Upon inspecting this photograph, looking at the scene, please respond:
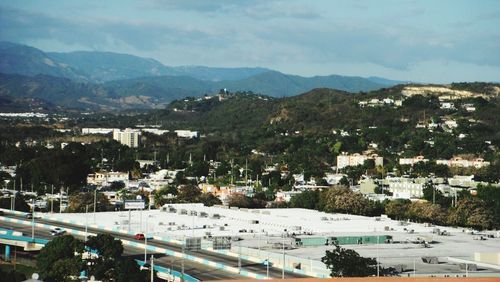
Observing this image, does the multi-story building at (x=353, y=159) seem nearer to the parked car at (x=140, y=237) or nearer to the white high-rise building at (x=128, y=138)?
the white high-rise building at (x=128, y=138)

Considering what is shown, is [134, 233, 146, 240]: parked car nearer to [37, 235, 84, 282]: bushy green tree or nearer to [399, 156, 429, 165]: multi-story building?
[37, 235, 84, 282]: bushy green tree

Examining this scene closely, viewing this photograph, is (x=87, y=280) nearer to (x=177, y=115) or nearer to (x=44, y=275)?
(x=44, y=275)

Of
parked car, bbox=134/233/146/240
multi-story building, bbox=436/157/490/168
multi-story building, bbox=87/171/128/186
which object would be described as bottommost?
parked car, bbox=134/233/146/240

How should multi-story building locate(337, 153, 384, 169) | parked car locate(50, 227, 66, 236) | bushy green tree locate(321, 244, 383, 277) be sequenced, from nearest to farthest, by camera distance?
1. bushy green tree locate(321, 244, 383, 277)
2. parked car locate(50, 227, 66, 236)
3. multi-story building locate(337, 153, 384, 169)

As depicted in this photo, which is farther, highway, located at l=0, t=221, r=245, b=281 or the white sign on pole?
the white sign on pole

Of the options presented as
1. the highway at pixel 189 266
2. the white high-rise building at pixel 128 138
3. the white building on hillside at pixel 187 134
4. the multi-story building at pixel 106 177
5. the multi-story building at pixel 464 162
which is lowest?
the highway at pixel 189 266

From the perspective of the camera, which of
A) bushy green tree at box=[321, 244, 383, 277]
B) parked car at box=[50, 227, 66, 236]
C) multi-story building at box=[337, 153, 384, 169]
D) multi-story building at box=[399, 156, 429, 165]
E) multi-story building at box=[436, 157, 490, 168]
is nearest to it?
bushy green tree at box=[321, 244, 383, 277]

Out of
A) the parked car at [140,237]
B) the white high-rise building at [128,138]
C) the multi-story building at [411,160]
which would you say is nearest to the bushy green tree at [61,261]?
the parked car at [140,237]

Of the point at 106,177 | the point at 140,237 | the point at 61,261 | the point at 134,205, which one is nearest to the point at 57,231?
the point at 140,237

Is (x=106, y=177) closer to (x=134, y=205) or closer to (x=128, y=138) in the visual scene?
(x=134, y=205)

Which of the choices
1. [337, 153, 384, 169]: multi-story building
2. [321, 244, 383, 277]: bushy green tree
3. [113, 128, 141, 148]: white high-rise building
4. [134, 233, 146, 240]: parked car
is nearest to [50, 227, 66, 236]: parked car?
[134, 233, 146, 240]: parked car

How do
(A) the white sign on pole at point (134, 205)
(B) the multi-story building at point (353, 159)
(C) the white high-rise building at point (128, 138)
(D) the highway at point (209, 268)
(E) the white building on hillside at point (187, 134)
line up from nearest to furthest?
(D) the highway at point (209, 268) < (A) the white sign on pole at point (134, 205) < (B) the multi-story building at point (353, 159) < (C) the white high-rise building at point (128, 138) < (E) the white building on hillside at point (187, 134)
